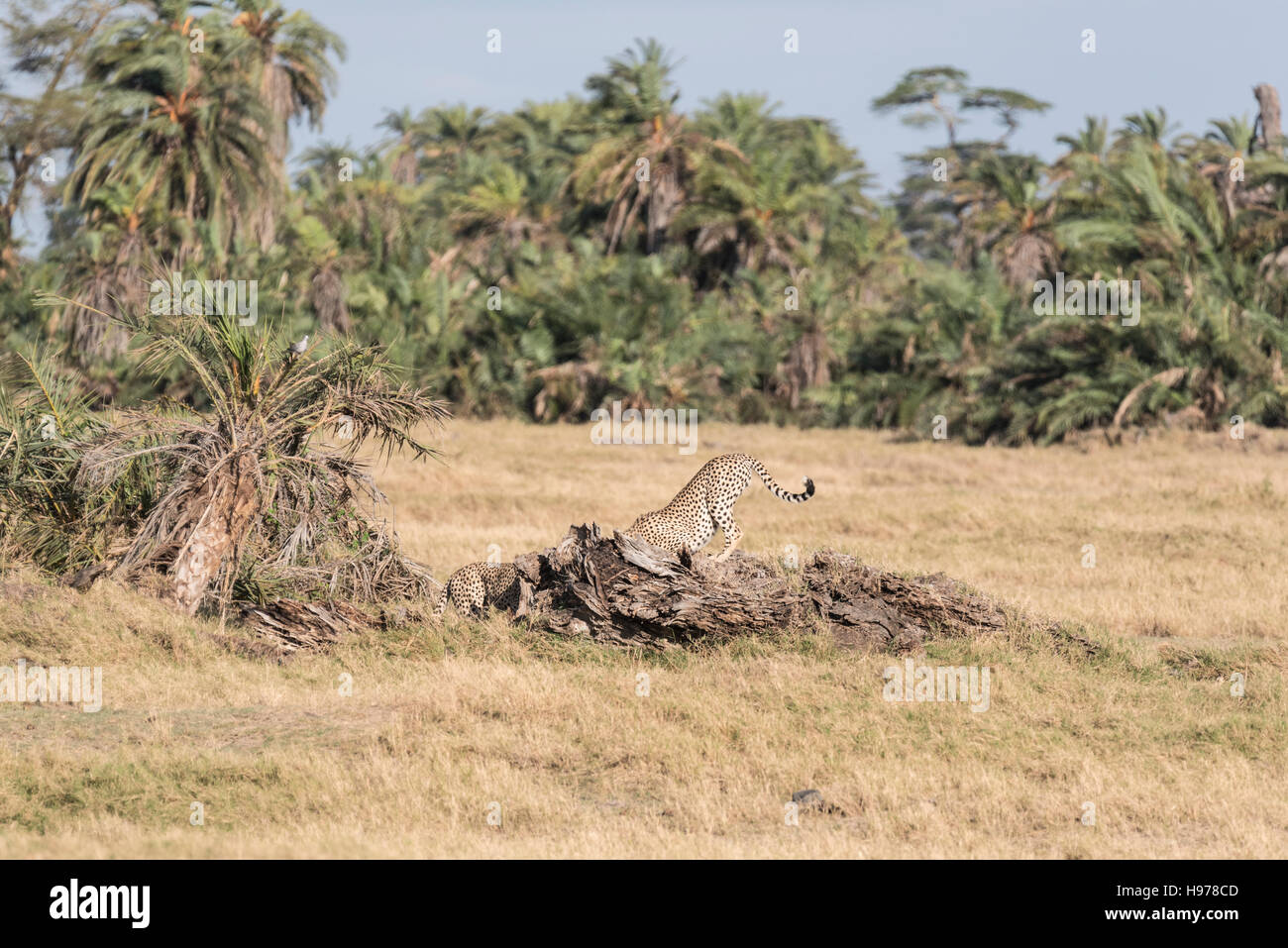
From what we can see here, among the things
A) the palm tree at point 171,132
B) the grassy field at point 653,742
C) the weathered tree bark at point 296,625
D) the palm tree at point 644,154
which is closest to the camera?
the grassy field at point 653,742

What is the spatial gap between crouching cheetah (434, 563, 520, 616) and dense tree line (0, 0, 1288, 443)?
1161 centimetres

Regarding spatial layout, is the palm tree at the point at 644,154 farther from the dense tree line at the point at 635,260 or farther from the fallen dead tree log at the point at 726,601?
the fallen dead tree log at the point at 726,601

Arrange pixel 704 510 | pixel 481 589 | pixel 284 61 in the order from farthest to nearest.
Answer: pixel 284 61
pixel 704 510
pixel 481 589

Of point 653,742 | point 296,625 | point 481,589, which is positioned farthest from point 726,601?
point 296,625

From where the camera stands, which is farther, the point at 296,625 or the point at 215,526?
the point at 215,526

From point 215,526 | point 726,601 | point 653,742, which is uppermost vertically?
point 215,526

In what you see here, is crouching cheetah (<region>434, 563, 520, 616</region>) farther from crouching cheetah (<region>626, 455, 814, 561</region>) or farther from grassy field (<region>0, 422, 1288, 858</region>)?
crouching cheetah (<region>626, 455, 814, 561</region>)

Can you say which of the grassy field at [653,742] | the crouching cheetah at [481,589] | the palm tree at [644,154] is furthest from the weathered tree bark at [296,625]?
the palm tree at [644,154]

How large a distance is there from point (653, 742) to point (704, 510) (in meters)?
5.06

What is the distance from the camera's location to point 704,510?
13930mm

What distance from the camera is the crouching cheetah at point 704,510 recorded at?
44.0 ft

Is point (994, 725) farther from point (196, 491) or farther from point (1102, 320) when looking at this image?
point (1102, 320)

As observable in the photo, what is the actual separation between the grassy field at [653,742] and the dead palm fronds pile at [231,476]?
714 millimetres

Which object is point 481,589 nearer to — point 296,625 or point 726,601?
point 296,625
